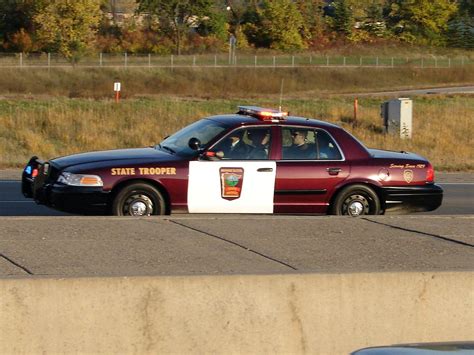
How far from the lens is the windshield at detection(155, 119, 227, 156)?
12.2 metres

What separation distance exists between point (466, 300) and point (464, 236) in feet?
8.84

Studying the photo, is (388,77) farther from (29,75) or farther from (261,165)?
(261,165)

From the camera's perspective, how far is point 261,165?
39.5 feet

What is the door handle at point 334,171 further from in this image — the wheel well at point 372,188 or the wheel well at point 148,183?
the wheel well at point 148,183

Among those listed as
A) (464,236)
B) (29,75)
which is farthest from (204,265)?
(29,75)

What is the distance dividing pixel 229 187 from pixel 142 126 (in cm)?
1768

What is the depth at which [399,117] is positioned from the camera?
97.5ft

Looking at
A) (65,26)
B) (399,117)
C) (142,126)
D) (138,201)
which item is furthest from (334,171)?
(65,26)

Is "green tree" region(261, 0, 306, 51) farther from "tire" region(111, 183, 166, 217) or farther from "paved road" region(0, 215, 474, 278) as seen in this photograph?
"paved road" region(0, 215, 474, 278)

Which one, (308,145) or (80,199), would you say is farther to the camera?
(308,145)

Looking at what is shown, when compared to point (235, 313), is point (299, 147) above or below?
above

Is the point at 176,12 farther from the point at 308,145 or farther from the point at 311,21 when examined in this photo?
the point at 308,145

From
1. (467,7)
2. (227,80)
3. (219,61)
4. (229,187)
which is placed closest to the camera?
(229,187)

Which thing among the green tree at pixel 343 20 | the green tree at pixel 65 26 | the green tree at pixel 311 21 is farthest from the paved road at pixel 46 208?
the green tree at pixel 343 20
